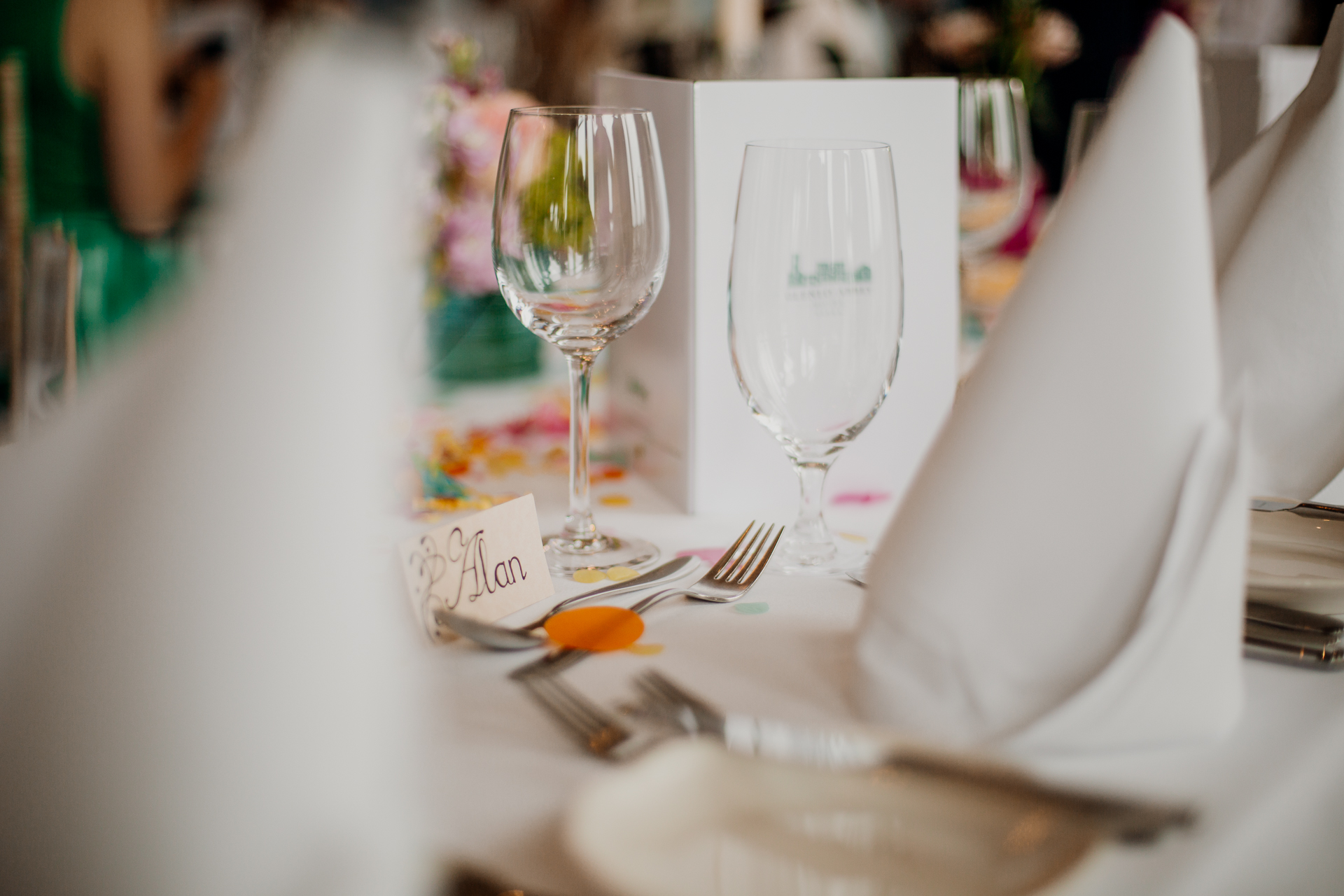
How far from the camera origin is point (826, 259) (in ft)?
2.35

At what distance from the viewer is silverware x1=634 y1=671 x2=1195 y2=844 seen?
376 mm

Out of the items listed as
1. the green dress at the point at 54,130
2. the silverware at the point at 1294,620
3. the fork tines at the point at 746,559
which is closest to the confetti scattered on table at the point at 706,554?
the fork tines at the point at 746,559

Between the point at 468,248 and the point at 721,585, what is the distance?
0.62 metres

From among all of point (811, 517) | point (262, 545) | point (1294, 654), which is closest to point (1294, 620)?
point (1294, 654)

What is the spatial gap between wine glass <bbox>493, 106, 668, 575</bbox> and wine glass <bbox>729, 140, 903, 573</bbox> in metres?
0.08

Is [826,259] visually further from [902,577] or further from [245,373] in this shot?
[245,373]

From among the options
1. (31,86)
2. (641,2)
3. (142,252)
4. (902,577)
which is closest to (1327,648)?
(902,577)

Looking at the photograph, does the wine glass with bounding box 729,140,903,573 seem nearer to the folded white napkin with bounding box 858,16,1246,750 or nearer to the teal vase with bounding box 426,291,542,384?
the folded white napkin with bounding box 858,16,1246,750

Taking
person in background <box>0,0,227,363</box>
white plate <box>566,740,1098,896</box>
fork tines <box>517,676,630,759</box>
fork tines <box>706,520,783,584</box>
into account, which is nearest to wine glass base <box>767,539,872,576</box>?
fork tines <box>706,520,783,584</box>

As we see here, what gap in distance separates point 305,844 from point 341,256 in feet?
0.52

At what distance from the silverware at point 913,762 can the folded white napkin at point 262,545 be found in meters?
0.17

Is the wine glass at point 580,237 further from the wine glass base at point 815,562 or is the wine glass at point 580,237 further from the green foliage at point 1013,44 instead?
the green foliage at point 1013,44

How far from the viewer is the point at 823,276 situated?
2.35 feet

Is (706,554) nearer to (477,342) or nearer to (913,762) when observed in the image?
(913,762)
